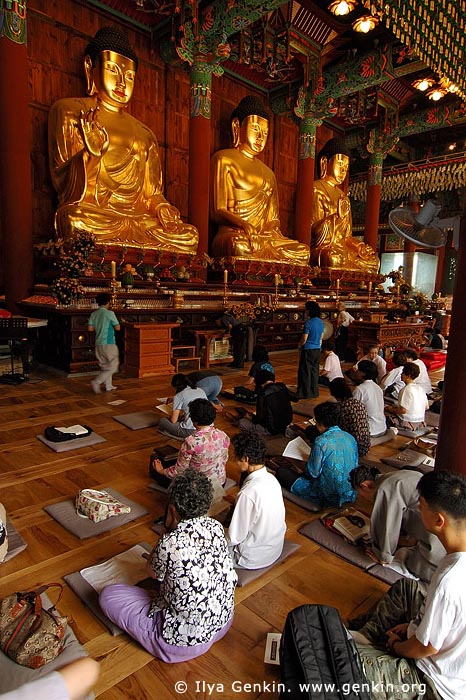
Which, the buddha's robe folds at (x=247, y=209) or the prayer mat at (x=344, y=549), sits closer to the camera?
the prayer mat at (x=344, y=549)

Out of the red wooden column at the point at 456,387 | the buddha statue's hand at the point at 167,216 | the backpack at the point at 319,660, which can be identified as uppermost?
the buddha statue's hand at the point at 167,216

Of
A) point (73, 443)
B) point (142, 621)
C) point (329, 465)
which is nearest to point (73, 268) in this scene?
point (73, 443)

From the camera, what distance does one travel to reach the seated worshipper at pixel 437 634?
3.74ft

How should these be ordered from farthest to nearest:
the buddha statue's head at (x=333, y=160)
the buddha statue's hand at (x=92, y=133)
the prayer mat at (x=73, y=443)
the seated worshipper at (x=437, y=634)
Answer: the buddha statue's head at (x=333, y=160)
the buddha statue's hand at (x=92, y=133)
the prayer mat at (x=73, y=443)
the seated worshipper at (x=437, y=634)

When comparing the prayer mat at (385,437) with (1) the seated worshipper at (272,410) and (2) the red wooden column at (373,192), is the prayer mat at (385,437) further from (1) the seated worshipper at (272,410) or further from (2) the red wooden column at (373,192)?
(2) the red wooden column at (373,192)

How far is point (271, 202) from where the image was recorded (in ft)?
32.3

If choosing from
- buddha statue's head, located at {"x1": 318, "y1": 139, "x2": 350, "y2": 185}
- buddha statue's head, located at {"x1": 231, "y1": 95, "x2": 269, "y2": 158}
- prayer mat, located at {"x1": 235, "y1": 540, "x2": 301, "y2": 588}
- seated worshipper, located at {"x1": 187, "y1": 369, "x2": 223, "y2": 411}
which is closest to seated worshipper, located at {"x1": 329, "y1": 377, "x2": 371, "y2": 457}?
prayer mat, located at {"x1": 235, "y1": 540, "x2": 301, "y2": 588}

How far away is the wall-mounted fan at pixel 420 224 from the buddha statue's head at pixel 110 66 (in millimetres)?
5921

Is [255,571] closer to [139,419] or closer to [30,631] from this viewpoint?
[30,631]

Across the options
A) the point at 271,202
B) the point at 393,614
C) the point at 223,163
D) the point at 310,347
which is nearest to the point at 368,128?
the point at 271,202

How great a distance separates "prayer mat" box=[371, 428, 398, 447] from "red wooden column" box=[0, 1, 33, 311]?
506 cm

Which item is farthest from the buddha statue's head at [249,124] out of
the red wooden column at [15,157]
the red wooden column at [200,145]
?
the red wooden column at [15,157]

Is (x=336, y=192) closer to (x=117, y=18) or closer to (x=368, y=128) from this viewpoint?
Answer: (x=368, y=128)

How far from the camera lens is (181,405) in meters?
3.30
